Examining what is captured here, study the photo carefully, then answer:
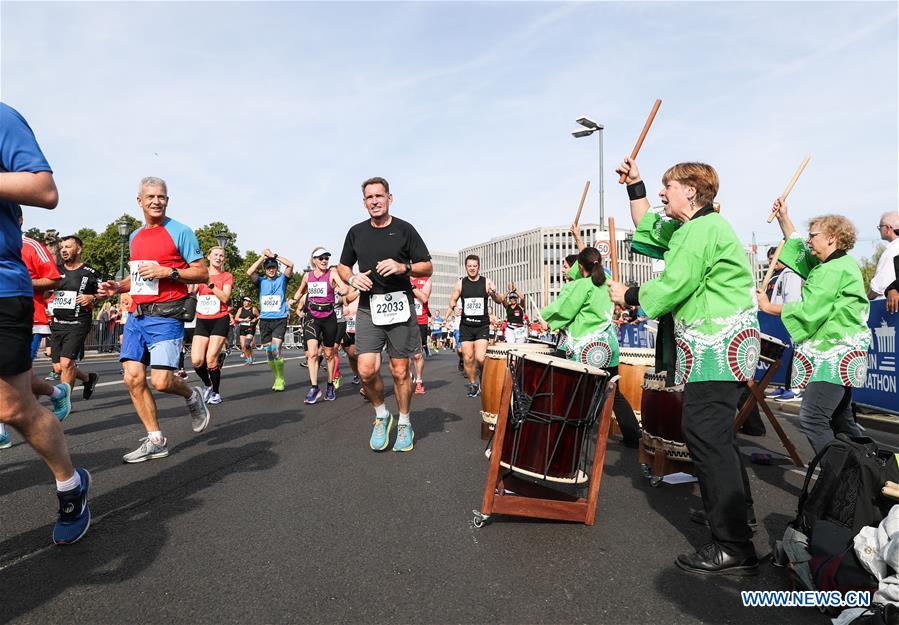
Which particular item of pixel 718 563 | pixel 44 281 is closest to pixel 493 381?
pixel 718 563

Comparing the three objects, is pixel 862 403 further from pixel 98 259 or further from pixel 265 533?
pixel 98 259

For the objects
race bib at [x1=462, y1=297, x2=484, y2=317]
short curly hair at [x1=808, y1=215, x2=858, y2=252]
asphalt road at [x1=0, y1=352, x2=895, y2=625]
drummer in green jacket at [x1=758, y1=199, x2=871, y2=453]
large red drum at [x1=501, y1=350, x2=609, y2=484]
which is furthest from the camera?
race bib at [x1=462, y1=297, x2=484, y2=317]

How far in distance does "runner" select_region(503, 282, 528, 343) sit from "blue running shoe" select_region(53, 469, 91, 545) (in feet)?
34.9

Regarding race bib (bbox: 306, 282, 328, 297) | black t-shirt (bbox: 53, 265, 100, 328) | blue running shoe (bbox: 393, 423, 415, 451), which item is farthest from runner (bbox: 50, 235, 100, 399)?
blue running shoe (bbox: 393, 423, 415, 451)

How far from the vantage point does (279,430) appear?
6508 mm

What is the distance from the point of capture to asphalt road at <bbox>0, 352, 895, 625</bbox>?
96.1 inches

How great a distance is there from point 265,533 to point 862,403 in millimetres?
6846

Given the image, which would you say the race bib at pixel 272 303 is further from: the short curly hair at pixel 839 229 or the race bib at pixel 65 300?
the short curly hair at pixel 839 229

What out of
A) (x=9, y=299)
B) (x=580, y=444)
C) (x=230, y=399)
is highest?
(x=9, y=299)

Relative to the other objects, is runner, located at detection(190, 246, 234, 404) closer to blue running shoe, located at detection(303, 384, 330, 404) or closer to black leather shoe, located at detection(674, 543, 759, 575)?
blue running shoe, located at detection(303, 384, 330, 404)

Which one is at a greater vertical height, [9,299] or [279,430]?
[9,299]

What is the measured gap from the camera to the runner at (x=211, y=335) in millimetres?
8906

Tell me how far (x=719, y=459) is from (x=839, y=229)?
2.18m

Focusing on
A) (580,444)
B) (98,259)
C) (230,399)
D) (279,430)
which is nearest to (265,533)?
(580,444)
